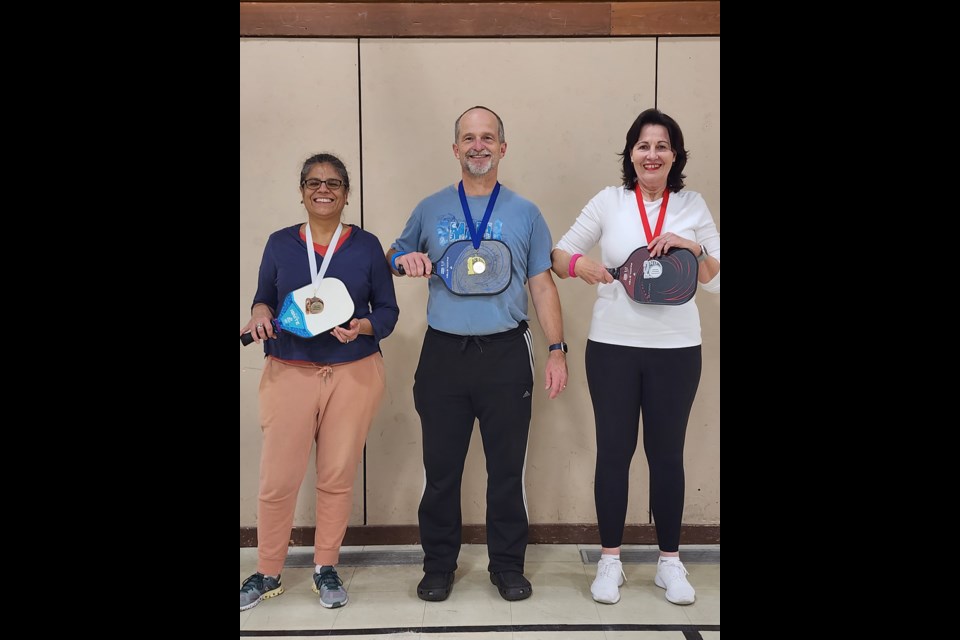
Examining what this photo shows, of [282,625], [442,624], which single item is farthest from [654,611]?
[282,625]

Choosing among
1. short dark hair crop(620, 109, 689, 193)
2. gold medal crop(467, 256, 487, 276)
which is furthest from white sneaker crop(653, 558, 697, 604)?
short dark hair crop(620, 109, 689, 193)

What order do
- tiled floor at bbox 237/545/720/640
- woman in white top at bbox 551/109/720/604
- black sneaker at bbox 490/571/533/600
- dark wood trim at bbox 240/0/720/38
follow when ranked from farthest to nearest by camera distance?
1. dark wood trim at bbox 240/0/720/38
2. black sneaker at bbox 490/571/533/600
3. woman in white top at bbox 551/109/720/604
4. tiled floor at bbox 237/545/720/640

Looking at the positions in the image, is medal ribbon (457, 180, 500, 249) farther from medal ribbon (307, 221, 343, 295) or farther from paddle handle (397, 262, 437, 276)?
medal ribbon (307, 221, 343, 295)

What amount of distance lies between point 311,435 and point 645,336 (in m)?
1.33

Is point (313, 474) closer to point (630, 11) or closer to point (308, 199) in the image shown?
point (308, 199)

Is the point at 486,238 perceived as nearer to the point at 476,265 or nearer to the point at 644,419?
the point at 476,265

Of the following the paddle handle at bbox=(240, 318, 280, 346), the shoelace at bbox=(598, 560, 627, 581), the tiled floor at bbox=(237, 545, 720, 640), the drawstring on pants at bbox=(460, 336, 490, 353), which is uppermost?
the paddle handle at bbox=(240, 318, 280, 346)

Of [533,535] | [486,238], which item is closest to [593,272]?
[486,238]

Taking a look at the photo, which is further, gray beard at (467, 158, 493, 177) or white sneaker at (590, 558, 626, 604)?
white sneaker at (590, 558, 626, 604)

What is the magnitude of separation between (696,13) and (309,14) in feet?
5.76

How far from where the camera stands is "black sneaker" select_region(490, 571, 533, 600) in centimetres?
269

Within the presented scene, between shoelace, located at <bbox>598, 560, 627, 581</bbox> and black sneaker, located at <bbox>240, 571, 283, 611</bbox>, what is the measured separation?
1.30 meters

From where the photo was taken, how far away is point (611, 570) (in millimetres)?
2727

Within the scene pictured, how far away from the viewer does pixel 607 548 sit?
275 centimetres
